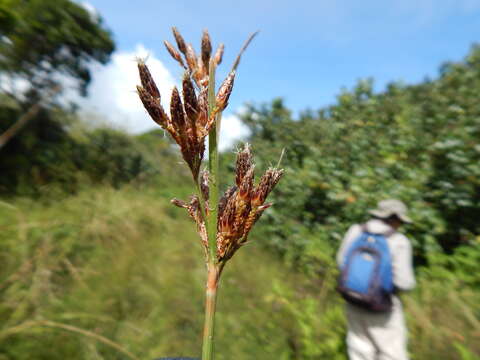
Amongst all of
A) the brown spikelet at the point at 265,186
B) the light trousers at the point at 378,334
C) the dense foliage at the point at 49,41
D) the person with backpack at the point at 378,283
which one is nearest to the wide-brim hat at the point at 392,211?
the person with backpack at the point at 378,283

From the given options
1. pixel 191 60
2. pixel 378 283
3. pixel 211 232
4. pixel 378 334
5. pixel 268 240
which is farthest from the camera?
pixel 268 240

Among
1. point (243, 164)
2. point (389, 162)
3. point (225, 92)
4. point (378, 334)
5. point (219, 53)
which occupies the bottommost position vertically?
point (378, 334)

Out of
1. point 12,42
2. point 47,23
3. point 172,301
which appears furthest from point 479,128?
point 47,23

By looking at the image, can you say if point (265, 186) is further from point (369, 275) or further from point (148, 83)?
point (369, 275)

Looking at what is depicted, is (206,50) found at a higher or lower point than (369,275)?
higher

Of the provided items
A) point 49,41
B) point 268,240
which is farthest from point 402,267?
point 49,41

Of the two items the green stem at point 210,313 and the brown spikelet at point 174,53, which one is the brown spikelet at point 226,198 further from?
the brown spikelet at point 174,53
